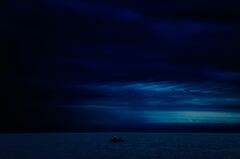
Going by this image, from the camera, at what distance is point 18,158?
4902 inches

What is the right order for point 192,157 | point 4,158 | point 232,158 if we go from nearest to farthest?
point 4,158 → point 232,158 → point 192,157

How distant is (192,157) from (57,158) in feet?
147

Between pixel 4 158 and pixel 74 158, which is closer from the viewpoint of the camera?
pixel 4 158

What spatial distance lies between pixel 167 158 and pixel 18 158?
156 feet

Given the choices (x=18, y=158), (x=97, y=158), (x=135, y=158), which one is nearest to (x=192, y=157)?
(x=135, y=158)

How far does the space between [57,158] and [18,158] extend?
14542 millimetres

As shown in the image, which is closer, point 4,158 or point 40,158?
point 4,158

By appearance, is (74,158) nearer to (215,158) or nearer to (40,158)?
(40,158)

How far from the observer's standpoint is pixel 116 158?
13550 centimetres

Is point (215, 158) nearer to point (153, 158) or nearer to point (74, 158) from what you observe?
point (153, 158)

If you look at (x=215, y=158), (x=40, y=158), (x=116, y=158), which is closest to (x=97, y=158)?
(x=116, y=158)

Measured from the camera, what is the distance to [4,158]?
12012cm

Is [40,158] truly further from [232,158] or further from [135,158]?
[232,158]

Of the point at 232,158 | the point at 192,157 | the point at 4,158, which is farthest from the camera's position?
the point at 192,157
